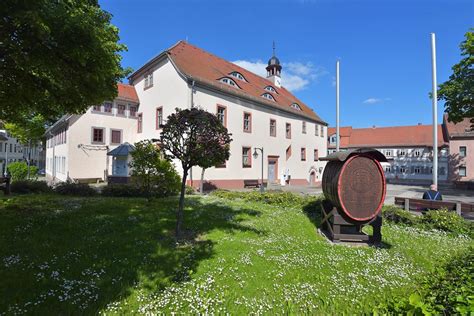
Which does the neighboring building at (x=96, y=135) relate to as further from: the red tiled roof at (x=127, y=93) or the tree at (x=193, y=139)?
the tree at (x=193, y=139)

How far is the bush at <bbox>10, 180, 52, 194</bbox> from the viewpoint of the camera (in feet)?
43.9

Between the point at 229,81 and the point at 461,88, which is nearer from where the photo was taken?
the point at 461,88

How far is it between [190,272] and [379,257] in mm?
4098

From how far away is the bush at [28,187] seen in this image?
13.4m

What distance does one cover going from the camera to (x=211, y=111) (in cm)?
2192

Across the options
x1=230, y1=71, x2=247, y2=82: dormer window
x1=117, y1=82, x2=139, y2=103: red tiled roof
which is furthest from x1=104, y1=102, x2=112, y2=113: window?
x1=230, y1=71, x2=247, y2=82: dormer window

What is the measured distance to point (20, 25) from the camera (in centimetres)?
512

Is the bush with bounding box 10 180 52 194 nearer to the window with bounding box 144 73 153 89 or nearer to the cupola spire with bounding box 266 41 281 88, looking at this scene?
the window with bounding box 144 73 153 89

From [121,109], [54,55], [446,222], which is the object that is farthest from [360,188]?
[121,109]

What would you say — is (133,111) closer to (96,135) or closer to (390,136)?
(96,135)

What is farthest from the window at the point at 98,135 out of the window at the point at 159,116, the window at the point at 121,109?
the window at the point at 159,116

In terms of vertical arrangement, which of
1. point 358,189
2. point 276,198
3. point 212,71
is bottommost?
point 276,198

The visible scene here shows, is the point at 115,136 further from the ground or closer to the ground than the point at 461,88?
closer to the ground

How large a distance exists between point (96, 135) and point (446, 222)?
2674 centimetres
